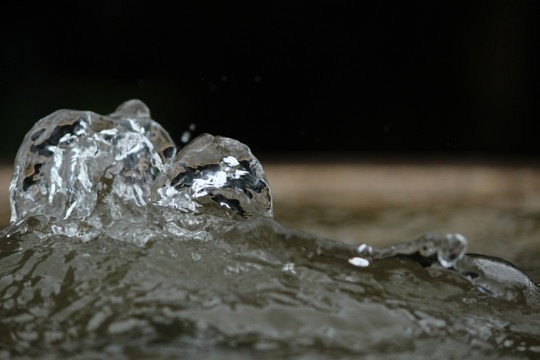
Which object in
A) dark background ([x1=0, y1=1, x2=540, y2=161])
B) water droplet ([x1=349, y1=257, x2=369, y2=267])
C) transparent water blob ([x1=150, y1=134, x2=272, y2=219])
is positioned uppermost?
dark background ([x1=0, y1=1, x2=540, y2=161])

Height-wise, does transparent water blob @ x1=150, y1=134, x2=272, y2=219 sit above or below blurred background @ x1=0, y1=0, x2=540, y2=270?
below

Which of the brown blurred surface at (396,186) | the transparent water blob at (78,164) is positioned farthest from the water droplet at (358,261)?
the brown blurred surface at (396,186)

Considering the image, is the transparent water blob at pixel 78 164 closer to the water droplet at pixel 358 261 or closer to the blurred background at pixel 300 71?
the water droplet at pixel 358 261

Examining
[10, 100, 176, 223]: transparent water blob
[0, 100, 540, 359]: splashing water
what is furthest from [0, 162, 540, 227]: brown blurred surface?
[0, 100, 540, 359]: splashing water

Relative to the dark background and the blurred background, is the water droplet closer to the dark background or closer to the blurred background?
the blurred background

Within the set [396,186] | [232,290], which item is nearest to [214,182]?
[232,290]

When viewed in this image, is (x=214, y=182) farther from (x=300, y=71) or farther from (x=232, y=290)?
(x=300, y=71)

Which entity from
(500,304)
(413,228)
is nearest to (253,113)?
(413,228)
